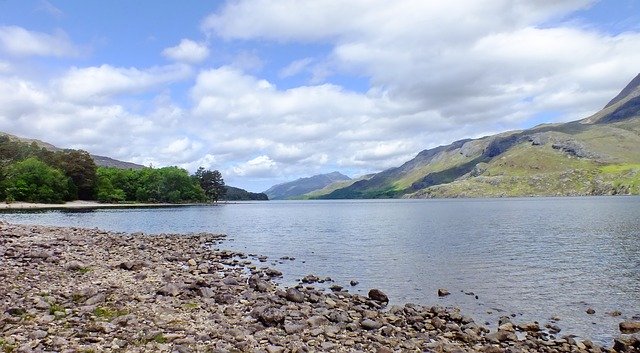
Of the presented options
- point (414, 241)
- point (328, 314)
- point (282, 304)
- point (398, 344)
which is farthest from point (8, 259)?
point (414, 241)

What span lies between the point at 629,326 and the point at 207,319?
2416 cm

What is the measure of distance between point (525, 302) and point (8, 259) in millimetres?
37227

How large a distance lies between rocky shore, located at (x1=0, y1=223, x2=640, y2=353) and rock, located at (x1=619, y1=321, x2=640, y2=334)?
61 millimetres

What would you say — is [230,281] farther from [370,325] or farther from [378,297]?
[370,325]

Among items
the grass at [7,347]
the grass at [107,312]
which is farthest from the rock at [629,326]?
the grass at [7,347]

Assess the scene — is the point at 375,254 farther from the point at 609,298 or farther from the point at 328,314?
the point at 328,314

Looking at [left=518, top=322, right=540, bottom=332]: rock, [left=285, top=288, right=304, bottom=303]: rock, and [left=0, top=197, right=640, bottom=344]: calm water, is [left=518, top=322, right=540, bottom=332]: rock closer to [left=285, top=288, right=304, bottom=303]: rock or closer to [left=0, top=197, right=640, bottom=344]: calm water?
[left=0, top=197, right=640, bottom=344]: calm water

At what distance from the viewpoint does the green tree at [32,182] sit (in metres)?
163

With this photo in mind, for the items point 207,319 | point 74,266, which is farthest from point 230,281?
point 207,319

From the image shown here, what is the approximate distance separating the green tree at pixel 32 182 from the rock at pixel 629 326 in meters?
183

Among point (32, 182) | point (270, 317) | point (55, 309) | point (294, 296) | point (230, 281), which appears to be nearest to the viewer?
point (55, 309)

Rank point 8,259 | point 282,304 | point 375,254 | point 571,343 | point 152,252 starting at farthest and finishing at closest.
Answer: point 375,254 < point 152,252 < point 8,259 < point 282,304 < point 571,343

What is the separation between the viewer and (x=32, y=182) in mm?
168375

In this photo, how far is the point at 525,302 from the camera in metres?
32.0
